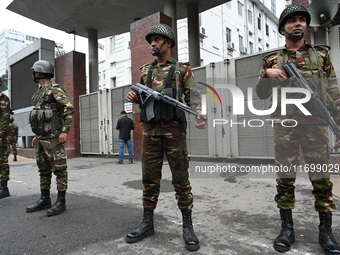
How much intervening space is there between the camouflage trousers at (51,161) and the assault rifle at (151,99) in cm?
152

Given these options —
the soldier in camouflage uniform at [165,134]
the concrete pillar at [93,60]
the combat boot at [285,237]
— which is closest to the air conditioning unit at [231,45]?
the concrete pillar at [93,60]

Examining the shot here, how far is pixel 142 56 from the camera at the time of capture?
27.0ft

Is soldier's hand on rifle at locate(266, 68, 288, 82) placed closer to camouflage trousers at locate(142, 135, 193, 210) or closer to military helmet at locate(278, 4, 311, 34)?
military helmet at locate(278, 4, 311, 34)

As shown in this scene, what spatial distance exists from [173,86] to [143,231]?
1410 millimetres

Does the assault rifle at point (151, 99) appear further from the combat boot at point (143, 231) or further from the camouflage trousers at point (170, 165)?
the combat boot at point (143, 231)

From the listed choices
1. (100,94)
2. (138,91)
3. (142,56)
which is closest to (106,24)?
(100,94)

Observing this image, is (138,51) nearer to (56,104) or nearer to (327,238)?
(56,104)

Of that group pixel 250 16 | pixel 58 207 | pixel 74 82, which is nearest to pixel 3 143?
pixel 58 207

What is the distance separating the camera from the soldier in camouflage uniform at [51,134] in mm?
3363

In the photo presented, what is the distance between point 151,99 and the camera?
8.28 feet

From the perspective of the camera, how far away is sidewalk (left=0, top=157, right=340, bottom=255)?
2273 millimetres

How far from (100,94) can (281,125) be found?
9003 millimetres

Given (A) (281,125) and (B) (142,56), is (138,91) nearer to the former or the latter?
(A) (281,125)

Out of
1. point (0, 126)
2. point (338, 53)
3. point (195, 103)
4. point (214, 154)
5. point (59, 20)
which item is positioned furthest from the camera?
point (59, 20)
